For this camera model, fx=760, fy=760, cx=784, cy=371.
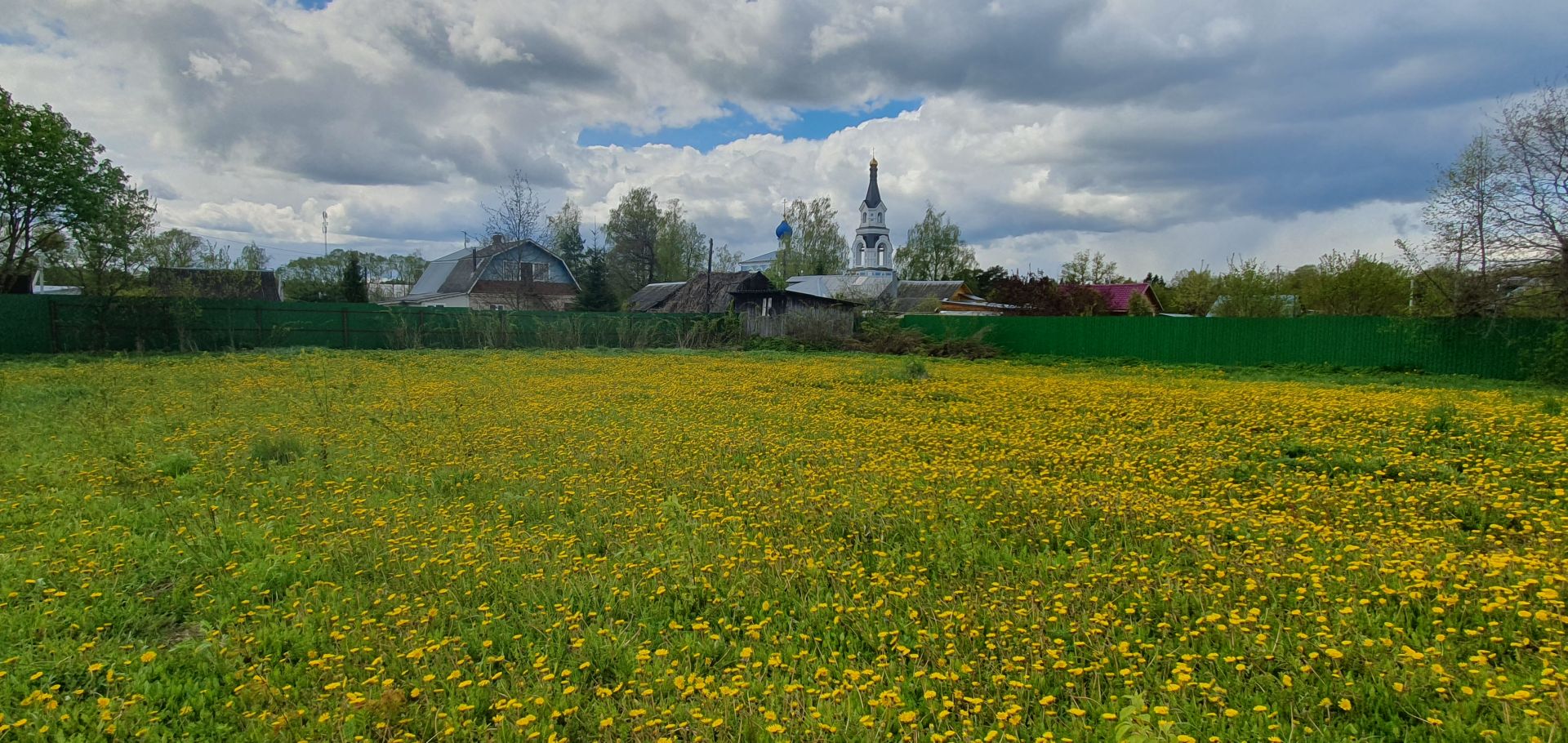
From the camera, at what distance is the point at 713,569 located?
4211mm

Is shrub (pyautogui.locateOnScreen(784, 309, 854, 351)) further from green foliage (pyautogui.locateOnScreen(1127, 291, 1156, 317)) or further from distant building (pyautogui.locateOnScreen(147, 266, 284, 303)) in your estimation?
green foliage (pyautogui.locateOnScreen(1127, 291, 1156, 317))

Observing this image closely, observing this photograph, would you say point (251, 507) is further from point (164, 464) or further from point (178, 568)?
point (164, 464)

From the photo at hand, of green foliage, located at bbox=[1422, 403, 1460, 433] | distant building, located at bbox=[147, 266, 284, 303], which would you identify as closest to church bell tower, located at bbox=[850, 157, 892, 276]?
distant building, located at bbox=[147, 266, 284, 303]

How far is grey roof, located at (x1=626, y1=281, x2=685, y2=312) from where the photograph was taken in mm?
48938

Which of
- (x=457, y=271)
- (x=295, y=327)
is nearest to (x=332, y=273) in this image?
(x=457, y=271)

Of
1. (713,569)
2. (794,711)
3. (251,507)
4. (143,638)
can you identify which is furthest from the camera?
(251,507)

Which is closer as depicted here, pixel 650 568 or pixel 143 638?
pixel 143 638

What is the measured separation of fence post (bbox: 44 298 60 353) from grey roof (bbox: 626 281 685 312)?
29752mm

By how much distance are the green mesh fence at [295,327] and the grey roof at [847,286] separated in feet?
42.6

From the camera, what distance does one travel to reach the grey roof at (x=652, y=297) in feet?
161

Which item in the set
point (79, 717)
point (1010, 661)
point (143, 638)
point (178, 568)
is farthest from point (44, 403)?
point (1010, 661)

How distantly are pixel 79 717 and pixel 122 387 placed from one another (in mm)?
12538

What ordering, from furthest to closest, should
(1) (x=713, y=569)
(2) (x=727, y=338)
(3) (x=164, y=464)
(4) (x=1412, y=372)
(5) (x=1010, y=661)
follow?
(2) (x=727, y=338) → (4) (x=1412, y=372) → (3) (x=164, y=464) → (1) (x=713, y=569) → (5) (x=1010, y=661)

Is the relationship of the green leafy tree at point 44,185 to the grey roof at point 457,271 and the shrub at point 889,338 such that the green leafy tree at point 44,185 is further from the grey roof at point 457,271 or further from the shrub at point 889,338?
the shrub at point 889,338
